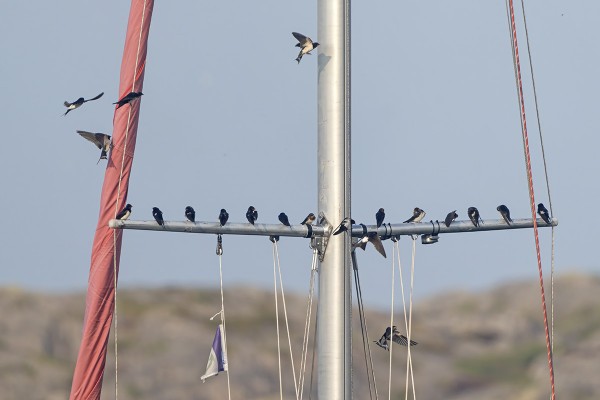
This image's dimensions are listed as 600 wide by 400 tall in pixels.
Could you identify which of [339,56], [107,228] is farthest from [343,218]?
[107,228]

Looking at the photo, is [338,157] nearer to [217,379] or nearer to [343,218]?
[343,218]

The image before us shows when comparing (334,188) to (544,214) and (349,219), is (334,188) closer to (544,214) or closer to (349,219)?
(349,219)

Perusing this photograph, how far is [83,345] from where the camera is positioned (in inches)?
599

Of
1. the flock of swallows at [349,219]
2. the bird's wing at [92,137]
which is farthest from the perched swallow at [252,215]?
the bird's wing at [92,137]

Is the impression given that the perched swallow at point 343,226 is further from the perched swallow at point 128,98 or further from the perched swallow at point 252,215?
the perched swallow at point 128,98

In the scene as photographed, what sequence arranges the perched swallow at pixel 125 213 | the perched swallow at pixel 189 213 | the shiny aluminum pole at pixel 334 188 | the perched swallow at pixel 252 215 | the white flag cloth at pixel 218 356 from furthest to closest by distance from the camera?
1. the white flag cloth at pixel 218 356
2. the perched swallow at pixel 252 215
3. the perched swallow at pixel 125 213
4. the perched swallow at pixel 189 213
5. the shiny aluminum pole at pixel 334 188

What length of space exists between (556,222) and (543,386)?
19205 mm

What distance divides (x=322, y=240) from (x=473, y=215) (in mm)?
2000

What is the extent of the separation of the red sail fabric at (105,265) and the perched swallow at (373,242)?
2.39 metres

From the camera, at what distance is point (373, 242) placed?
14.9 m

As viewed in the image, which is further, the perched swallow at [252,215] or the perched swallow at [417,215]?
the perched swallow at [417,215]

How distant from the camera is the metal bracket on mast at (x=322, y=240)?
14391 millimetres

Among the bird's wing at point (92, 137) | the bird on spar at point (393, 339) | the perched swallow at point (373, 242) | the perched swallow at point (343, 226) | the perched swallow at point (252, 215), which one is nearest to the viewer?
the perched swallow at point (343, 226)

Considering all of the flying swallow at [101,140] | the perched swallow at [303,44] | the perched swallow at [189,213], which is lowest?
the perched swallow at [189,213]
